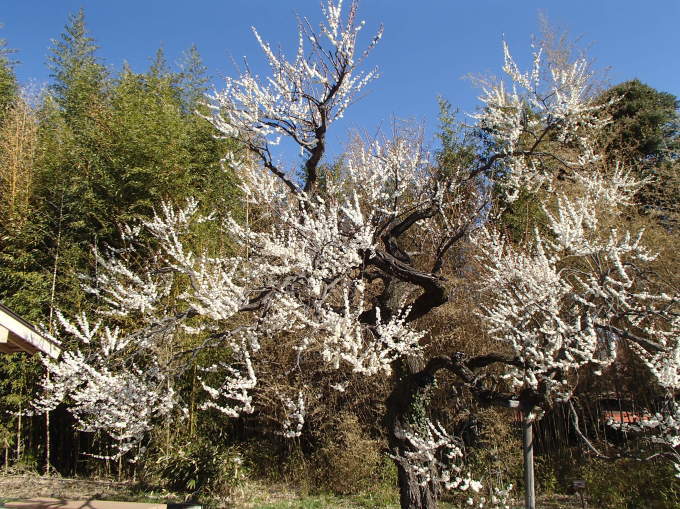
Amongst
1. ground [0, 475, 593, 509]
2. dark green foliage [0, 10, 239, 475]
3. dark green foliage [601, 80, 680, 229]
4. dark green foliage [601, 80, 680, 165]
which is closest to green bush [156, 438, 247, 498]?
ground [0, 475, 593, 509]

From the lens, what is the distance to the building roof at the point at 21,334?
408 cm

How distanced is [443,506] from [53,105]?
898cm

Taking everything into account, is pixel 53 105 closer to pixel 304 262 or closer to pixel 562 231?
pixel 304 262

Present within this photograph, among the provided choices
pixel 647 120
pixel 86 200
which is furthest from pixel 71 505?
pixel 647 120

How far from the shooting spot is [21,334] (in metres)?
4.12

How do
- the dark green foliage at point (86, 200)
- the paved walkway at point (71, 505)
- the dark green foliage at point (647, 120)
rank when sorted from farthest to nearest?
the dark green foliage at point (647, 120) < the dark green foliage at point (86, 200) < the paved walkway at point (71, 505)

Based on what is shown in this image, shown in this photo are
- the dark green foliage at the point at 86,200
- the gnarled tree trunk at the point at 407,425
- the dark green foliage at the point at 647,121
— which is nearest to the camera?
the gnarled tree trunk at the point at 407,425

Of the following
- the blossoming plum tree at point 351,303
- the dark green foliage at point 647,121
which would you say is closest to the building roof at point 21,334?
the blossoming plum tree at point 351,303

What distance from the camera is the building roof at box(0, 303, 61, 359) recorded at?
13.4ft

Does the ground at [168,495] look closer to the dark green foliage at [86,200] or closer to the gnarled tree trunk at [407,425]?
the dark green foliage at [86,200]

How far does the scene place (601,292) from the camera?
2.86 meters

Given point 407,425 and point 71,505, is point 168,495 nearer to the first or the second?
point 71,505

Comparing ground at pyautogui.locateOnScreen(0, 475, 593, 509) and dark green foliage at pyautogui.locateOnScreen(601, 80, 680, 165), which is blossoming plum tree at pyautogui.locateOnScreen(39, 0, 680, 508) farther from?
dark green foliage at pyautogui.locateOnScreen(601, 80, 680, 165)

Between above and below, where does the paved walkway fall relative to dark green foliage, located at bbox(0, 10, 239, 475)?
below
